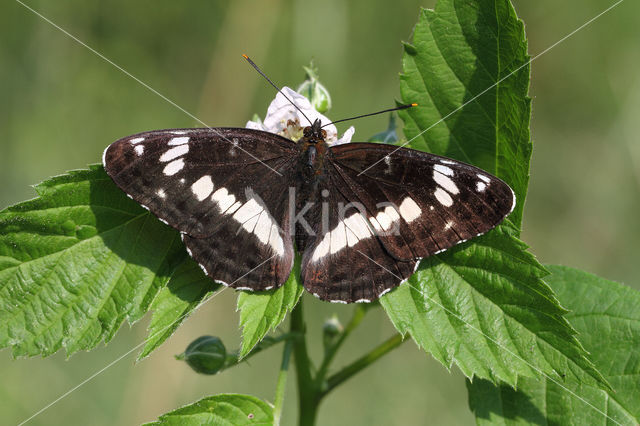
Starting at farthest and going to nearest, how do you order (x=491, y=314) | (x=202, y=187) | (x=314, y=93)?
(x=314, y=93) → (x=202, y=187) → (x=491, y=314)

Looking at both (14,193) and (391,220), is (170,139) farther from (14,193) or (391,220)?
(14,193)

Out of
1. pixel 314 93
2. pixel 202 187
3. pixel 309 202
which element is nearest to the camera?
pixel 202 187

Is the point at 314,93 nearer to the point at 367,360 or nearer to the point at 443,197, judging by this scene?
the point at 443,197

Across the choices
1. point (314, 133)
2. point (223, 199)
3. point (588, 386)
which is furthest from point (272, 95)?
point (588, 386)

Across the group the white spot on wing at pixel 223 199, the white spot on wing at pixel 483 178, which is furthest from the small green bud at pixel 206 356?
the white spot on wing at pixel 483 178

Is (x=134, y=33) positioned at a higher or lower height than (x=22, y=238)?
higher

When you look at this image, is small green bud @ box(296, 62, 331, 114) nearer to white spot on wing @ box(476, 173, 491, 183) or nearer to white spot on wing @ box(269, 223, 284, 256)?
white spot on wing @ box(269, 223, 284, 256)

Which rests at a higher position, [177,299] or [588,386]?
[177,299]

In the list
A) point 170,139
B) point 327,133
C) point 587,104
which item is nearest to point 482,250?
point 327,133
